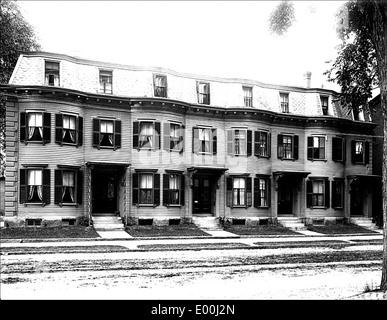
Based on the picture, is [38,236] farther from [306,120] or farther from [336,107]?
[336,107]

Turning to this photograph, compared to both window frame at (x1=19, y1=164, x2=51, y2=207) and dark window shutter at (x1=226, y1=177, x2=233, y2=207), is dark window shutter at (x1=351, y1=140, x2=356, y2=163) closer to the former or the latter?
dark window shutter at (x1=226, y1=177, x2=233, y2=207)

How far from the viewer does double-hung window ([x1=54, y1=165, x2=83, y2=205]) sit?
27.6 metres

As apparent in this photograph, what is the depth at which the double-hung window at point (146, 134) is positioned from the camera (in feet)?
98.9

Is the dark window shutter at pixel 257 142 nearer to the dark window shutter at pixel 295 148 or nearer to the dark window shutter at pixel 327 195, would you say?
the dark window shutter at pixel 295 148

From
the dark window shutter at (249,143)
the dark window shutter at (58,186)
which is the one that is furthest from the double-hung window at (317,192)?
the dark window shutter at (58,186)

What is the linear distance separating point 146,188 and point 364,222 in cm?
1832

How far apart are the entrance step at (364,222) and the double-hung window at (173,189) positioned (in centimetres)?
1462

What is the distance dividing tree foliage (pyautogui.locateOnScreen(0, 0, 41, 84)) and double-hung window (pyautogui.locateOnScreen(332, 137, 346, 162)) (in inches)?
955

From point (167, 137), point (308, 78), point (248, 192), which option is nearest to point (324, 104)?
point (308, 78)

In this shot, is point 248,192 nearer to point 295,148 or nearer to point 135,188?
point 295,148

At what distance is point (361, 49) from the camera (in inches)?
720

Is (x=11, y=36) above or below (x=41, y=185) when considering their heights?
above
